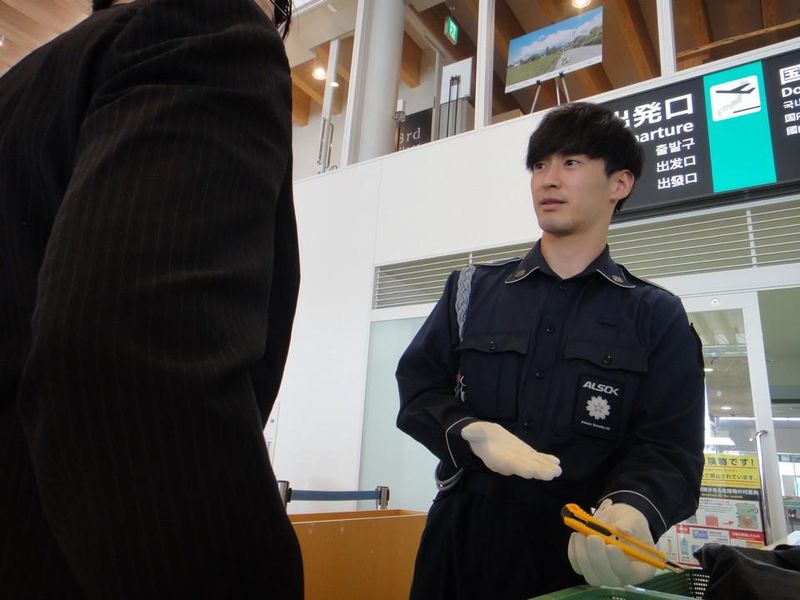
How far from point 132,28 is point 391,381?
335 centimetres

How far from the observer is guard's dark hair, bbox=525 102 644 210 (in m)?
1.23

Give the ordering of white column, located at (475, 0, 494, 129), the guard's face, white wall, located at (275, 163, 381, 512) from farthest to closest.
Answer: white column, located at (475, 0, 494, 129), white wall, located at (275, 163, 381, 512), the guard's face

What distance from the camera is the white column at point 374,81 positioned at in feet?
15.1

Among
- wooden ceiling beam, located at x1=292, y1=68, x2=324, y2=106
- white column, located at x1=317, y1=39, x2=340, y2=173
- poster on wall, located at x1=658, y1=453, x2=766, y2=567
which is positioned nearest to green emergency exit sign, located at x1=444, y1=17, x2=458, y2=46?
white column, located at x1=317, y1=39, x2=340, y2=173

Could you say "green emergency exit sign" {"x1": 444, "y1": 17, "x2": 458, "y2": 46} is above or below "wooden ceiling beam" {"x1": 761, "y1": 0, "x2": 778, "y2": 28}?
above

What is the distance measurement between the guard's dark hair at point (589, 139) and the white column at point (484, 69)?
2.65m

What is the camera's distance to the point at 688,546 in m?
2.44

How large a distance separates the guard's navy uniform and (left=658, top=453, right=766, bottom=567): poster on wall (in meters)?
1.63

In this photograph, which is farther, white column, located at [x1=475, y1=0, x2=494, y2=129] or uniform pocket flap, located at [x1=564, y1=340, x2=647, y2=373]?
white column, located at [x1=475, y1=0, x2=494, y2=129]

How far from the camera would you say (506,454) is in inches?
34.7

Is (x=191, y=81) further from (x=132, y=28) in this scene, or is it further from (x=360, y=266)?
(x=360, y=266)

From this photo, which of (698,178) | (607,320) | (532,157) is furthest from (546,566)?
(698,178)

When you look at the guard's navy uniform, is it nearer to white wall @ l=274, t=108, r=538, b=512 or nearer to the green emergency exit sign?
white wall @ l=274, t=108, r=538, b=512

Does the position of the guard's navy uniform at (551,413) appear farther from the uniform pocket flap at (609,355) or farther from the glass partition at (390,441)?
the glass partition at (390,441)
